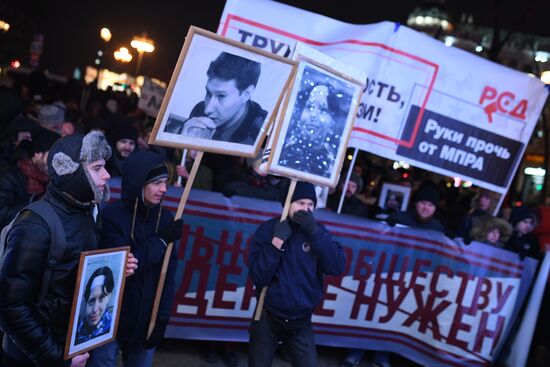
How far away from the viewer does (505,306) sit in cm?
569

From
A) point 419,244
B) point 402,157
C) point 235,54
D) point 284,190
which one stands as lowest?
point 419,244

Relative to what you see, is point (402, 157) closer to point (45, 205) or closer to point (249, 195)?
point (249, 195)

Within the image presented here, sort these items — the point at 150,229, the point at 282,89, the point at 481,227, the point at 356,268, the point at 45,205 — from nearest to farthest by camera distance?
1. the point at 45,205
2. the point at 150,229
3. the point at 282,89
4. the point at 356,268
5. the point at 481,227

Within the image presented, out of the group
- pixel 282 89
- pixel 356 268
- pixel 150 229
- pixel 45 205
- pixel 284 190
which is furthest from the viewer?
pixel 356 268

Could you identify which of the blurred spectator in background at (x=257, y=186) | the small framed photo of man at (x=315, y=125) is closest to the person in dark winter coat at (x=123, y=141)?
the blurred spectator in background at (x=257, y=186)

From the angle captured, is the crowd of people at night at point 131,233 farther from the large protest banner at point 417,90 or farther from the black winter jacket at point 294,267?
the large protest banner at point 417,90

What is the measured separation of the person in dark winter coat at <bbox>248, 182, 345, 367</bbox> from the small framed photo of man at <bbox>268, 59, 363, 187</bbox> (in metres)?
0.22

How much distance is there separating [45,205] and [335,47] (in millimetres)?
4410

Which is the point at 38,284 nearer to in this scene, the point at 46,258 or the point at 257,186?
the point at 46,258

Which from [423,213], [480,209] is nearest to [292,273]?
[423,213]

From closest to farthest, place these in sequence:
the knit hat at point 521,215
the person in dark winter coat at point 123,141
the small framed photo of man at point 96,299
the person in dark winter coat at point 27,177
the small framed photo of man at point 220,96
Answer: the small framed photo of man at point 96,299, the small framed photo of man at point 220,96, the person in dark winter coat at point 27,177, the person in dark winter coat at point 123,141, the knit hat at point 521,215

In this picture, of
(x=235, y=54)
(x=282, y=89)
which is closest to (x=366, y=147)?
(x=282, y=89)

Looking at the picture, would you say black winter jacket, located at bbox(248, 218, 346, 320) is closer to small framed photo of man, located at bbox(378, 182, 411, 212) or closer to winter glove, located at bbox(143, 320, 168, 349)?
winter glove, located at bbox(143, 320, 168, 349)

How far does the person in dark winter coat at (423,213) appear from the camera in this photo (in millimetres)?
5902
